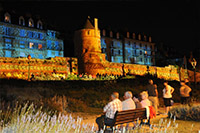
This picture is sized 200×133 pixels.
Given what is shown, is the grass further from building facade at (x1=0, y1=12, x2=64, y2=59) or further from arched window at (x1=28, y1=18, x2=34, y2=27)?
arched window at (x1=28, y1=18, x2=34, y2=27)

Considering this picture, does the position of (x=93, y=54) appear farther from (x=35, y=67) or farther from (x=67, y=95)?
(x=67, y=95)

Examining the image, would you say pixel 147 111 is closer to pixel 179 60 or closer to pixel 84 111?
pixel 84 111

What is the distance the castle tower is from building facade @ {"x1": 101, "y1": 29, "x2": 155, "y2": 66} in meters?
16.5

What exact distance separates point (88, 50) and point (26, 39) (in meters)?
13.3

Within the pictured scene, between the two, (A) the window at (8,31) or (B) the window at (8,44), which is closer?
(A) the window at (8,31)

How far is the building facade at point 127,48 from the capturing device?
49312 millimetres

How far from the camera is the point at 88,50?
2988 centimetres

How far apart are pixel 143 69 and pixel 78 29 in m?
15.3

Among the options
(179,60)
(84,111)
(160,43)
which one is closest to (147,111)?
(84,111)

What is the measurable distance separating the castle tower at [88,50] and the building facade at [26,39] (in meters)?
10.9

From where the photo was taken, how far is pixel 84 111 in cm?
1323

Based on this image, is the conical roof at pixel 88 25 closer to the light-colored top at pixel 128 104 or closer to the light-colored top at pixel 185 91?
the light-colored top at pixel 185 91

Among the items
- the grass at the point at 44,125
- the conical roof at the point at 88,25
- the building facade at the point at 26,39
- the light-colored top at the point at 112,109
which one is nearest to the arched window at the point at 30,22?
the building facade at the point at 26,39

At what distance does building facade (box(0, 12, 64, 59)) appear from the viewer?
116 ft
